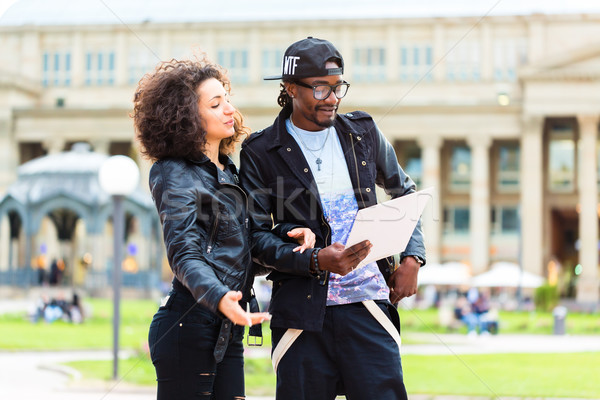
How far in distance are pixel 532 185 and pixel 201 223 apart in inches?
2558

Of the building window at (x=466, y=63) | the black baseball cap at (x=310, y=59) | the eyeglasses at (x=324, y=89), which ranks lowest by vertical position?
the eyeglasses at (x=324, y=89)

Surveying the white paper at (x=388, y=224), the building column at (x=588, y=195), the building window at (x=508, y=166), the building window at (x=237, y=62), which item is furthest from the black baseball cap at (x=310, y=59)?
the building window at (x=237, y=62)

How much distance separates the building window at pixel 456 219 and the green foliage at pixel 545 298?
1067 inches

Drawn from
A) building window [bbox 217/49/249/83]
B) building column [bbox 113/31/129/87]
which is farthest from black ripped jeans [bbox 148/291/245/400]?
building column [bbox 113/31/129/87]

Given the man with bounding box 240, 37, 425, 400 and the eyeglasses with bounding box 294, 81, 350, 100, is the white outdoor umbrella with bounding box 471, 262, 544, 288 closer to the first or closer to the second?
the man with bounding box 240, 37, 425, 400

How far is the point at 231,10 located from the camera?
80125 mm

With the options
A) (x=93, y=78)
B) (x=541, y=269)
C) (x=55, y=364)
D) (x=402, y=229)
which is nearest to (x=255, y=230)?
(x=402, y=229)

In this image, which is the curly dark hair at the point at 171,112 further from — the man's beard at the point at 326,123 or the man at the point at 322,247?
the man's beard at the point at 326,123

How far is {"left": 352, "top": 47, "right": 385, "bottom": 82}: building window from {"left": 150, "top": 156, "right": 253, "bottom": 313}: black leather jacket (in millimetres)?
71246

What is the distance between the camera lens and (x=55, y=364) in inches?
639

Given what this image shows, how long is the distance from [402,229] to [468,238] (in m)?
67.8

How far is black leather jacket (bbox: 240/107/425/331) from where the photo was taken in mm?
4449

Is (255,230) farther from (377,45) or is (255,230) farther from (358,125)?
(377,45)

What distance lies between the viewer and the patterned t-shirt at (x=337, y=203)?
4.52 meters
